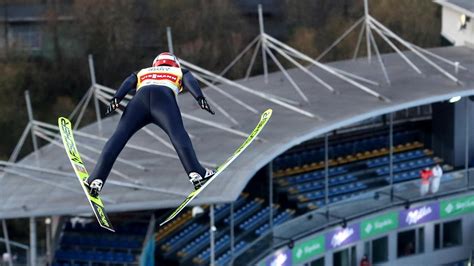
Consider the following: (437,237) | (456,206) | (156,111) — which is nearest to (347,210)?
(456,206)

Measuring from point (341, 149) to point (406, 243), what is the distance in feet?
14.8

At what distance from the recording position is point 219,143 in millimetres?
39656

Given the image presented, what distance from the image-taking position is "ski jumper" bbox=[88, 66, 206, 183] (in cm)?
1805

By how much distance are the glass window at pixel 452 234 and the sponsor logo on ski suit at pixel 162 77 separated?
31736mm

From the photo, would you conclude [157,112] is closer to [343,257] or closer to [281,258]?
[281,258]

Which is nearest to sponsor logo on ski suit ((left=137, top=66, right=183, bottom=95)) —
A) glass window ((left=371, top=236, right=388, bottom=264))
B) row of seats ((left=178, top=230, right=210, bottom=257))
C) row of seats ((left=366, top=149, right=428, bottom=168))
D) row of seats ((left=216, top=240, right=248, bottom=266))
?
row of seats ((left=216, top=240, right=248, bottom=266))

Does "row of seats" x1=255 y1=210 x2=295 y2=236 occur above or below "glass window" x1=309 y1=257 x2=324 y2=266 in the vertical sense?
above

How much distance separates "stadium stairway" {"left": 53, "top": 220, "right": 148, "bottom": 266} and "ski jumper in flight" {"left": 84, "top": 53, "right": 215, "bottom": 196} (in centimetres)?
1834

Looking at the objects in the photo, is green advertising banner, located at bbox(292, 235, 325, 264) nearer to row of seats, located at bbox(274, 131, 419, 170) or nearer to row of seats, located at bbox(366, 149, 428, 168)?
row of seats, located at bbox(274, 131, 419, 170)

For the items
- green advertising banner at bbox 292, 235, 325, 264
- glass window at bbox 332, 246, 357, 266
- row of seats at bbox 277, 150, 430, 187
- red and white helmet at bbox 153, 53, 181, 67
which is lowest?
red and white helmet at bbox 153, 53, 181, 67

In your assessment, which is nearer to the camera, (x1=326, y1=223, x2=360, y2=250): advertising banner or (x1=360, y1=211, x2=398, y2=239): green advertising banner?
(x1=326, y1=223, x2=360, y2=250): advertising banner

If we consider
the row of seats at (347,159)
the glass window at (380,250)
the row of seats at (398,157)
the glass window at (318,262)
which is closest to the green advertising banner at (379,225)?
the glass window at (380,250)

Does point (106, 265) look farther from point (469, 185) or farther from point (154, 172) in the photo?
point (469, 185)

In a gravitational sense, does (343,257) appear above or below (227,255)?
above
